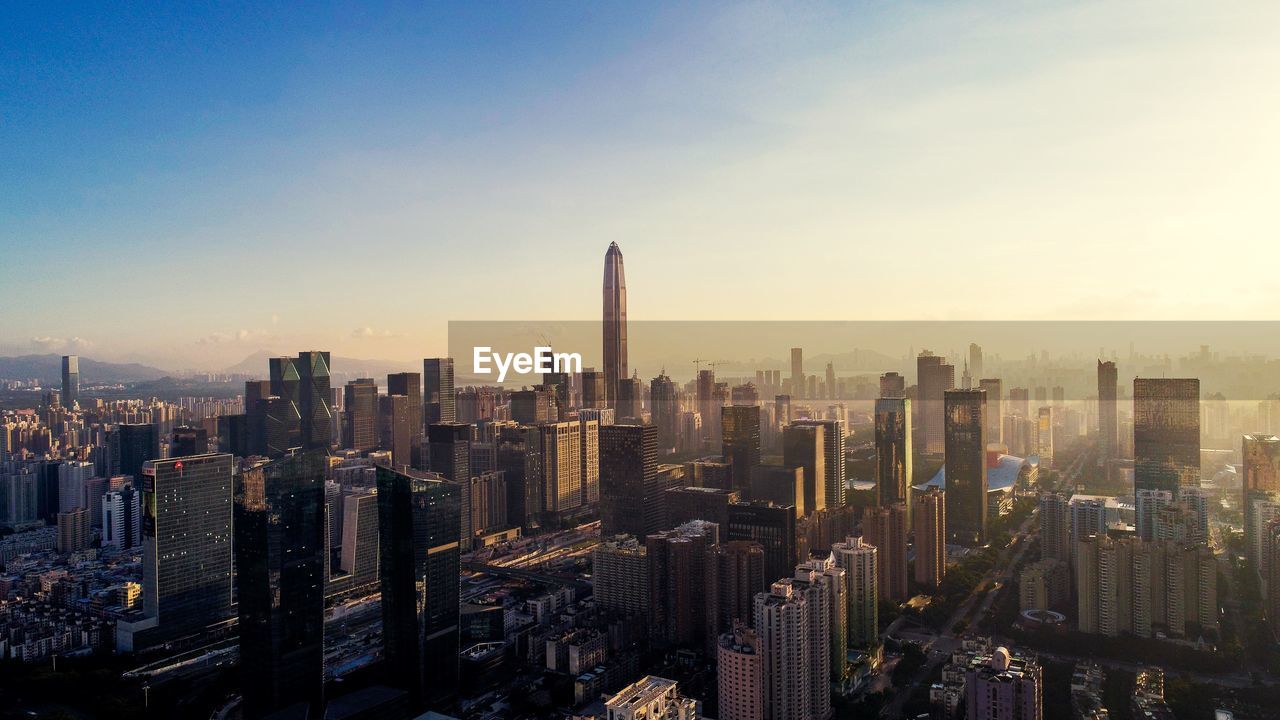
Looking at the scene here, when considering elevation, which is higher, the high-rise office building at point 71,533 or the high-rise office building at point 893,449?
the high-rise office building at point 893,449

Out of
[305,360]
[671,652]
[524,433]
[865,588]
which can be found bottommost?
[671,652]

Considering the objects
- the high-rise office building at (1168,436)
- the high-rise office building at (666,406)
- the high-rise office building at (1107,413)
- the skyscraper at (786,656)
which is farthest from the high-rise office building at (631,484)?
the high-rise office building at (1107,413)

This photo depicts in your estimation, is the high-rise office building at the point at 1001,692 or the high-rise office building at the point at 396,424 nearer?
the high-rise office building at the point at 1001,692

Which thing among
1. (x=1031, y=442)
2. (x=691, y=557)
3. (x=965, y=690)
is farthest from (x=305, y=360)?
(x=1031, y=442)

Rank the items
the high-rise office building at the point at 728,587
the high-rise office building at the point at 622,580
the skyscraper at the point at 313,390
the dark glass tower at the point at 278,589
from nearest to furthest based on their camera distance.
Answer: the dark glass tower at the point at 278,589
the high-rise office building at the point at 728,587
the high-rise office building at the point at 622,580
the skyscraper at the point at 313,390

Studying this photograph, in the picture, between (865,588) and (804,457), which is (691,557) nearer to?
(865,588)

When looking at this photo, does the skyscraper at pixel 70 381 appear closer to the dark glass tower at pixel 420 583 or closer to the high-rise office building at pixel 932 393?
the dark glass tower at pixel 420 583

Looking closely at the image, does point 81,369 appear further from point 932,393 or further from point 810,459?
point 932,393
